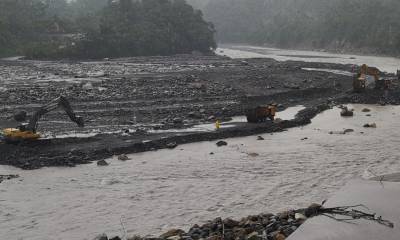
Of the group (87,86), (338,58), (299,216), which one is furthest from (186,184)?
(338,58)

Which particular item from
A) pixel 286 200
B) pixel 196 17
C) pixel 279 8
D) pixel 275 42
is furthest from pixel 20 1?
pixel 286 200

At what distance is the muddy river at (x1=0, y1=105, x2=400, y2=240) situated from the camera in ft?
48.0

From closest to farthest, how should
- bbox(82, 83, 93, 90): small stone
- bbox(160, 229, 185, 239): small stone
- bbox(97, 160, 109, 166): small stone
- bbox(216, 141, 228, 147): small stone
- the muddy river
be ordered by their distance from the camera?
bbox(160, 229, 185, 239): small stone → the muddy river → bbox(97, 160, 109, 166): small stone → bbox(216, 141, 228, 147): small stone → bbox(82, 83, 93, 90): small stone

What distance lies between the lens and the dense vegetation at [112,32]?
82.6 metres

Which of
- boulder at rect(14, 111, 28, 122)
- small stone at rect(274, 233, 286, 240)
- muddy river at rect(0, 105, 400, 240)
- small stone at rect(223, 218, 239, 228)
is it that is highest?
boulder at rect(14, 111, 28, 122)

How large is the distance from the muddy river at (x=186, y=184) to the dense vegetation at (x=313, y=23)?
6525 cm

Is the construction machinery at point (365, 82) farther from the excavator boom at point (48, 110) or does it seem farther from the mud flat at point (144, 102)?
the excavator boom at point (48, 110)

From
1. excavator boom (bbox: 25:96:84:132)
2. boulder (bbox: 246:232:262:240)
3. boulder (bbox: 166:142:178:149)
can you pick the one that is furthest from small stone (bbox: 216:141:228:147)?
boulder (bbox: 246:232:262:240)

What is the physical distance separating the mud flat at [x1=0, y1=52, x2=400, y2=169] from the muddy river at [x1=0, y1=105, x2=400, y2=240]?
4.25 ft

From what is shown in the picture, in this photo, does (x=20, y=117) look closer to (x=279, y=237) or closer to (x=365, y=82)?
(x=279, y=237)

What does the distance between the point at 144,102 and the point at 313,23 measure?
323ft

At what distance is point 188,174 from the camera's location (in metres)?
19.3

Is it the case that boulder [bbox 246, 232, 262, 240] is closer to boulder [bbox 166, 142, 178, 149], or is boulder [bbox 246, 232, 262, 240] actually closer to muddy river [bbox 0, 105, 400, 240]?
muddy river [bbox 0, 105, 400, 240]

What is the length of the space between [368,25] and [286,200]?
9157 cm
